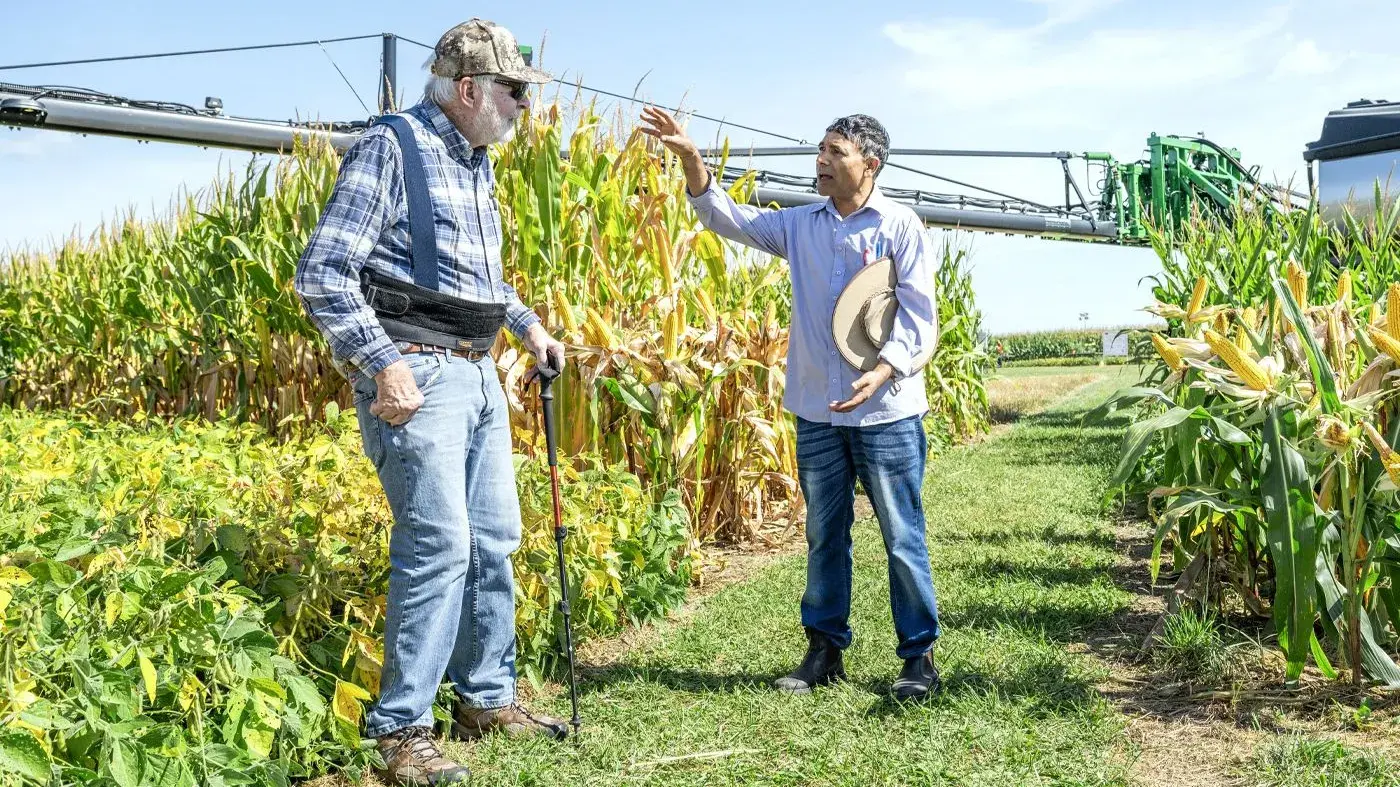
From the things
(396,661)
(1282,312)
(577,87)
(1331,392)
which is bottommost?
(396,661)

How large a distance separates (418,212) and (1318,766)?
9.22 ft

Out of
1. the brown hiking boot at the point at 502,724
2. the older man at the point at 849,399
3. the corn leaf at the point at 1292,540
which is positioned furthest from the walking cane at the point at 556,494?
the corn leaf at the point at 1292,540

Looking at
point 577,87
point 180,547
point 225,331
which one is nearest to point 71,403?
point 225,331

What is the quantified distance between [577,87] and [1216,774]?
4.06 metres

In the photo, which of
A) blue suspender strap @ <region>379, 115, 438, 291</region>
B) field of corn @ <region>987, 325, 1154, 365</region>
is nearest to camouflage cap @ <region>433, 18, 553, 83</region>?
blue suspender strap @ <region>379, 115, 438, 291</region>

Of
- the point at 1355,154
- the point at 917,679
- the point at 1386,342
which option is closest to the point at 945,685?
the point at 917,679

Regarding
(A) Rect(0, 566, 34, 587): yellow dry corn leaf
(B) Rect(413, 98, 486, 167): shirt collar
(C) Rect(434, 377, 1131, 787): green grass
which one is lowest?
(C) Rect(434, 377, 1131, 787): green grass

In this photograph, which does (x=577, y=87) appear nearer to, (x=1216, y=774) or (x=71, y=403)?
(x=1216, y=774)

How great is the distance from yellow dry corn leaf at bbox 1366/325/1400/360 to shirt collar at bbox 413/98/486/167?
264cm

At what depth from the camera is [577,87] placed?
5688 mm

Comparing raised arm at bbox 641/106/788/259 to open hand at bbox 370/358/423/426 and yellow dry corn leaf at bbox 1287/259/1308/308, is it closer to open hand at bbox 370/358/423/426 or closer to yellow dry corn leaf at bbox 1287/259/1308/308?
open hand at bbox 370/358/423/426

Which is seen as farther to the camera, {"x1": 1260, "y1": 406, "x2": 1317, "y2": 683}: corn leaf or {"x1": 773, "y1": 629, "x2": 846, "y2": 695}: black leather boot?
{"x1": 773, "y1": 629, "x2": 846, "y2": 695}: black leather boot

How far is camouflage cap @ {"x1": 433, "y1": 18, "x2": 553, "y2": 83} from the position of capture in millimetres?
3098

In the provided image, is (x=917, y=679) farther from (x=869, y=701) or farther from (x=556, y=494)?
Answer: (x=556, y=494)
